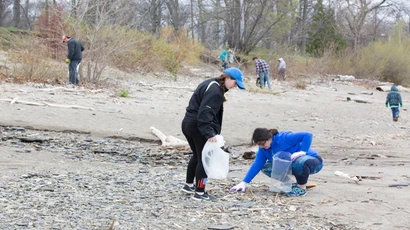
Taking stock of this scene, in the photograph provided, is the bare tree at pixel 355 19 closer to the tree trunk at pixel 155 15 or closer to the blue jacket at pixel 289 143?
the tree trunk at pixel 155 15

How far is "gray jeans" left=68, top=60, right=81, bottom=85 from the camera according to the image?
17.7m

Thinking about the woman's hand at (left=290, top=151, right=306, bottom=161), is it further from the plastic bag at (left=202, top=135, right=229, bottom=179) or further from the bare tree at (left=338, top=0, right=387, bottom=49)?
the bare tree at (left=338, top=0, right=387, bottom=49)

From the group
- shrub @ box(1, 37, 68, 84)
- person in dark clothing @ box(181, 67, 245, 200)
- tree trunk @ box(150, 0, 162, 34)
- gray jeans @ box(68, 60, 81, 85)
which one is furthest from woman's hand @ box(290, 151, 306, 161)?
tree trunk @ box(150, 0, 162, 34)

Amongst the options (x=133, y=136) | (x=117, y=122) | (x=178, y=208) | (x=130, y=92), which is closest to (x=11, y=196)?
(x=178, y=208)

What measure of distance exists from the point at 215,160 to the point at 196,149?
234 mm

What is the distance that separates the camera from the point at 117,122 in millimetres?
12367

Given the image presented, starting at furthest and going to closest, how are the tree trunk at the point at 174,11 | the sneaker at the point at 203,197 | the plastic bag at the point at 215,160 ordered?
the tree trunk at the point at 174,11
the sneaker at the point at 203,197
the plastic bag at the point at 215,160

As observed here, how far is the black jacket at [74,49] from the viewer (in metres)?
17.4

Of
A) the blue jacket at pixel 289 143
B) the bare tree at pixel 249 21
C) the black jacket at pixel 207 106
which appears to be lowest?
the blue jacket at pixel 289 143

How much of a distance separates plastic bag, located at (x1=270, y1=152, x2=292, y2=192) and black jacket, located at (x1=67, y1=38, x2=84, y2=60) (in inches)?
470

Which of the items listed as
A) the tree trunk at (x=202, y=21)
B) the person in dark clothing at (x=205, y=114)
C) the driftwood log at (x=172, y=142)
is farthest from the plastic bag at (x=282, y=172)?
the tree trunk at (x=202, y=21)

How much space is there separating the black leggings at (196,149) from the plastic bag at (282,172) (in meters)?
0.85

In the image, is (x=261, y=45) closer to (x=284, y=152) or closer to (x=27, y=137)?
(x=27, y=137)

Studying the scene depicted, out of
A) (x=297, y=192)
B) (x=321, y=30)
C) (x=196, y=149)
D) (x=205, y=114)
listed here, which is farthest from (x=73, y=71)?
(x=321, y=30)
